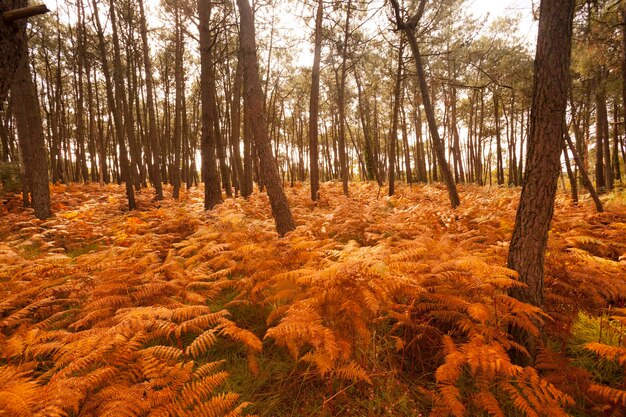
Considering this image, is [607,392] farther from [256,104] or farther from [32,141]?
[32,141]

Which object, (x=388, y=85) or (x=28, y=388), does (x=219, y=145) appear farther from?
(x=388, y=85)

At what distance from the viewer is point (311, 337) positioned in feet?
8.51

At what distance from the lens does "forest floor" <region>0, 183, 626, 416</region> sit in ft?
7.68

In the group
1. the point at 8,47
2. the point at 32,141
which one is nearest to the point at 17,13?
the point at 8,47

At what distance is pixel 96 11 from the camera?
10656 millimetres

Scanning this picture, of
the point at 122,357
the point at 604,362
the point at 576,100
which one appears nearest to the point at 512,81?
the point at 576,100

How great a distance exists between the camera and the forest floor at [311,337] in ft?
7.68

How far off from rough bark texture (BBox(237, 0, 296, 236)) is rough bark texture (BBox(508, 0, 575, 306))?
396cm

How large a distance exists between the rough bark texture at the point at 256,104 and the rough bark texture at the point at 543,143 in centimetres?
396

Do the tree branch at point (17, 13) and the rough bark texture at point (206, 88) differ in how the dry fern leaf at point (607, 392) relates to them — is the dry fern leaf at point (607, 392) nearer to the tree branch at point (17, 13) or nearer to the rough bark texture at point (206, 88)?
the tree branch at point (17, 13)

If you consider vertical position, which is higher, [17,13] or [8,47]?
[17,13]

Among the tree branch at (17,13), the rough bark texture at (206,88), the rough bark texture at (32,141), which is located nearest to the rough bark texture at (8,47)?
the tree branch at (17,13)

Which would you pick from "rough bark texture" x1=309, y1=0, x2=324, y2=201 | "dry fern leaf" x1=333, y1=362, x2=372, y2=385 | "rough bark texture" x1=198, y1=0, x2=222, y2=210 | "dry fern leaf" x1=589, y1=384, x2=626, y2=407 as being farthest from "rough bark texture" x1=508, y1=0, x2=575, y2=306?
"rough bark texture" x1=309, y1=0, x2=324, y2=201

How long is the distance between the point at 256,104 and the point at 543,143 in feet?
15.0
